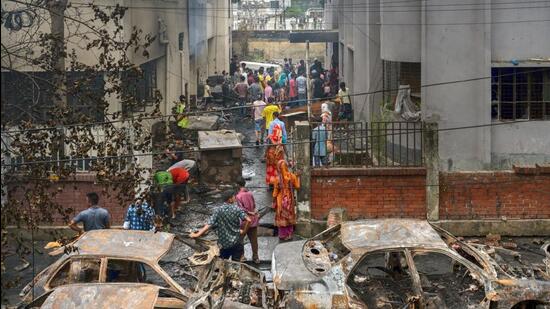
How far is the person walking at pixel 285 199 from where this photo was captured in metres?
15.0

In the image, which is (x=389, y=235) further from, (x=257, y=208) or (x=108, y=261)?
(x=257, y=208)

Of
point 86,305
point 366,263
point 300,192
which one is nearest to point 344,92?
point 300,192

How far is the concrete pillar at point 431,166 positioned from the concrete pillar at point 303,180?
2.10m

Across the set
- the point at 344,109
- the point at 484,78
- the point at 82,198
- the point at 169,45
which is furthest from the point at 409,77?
the point at 169,45

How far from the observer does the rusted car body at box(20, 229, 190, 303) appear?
9.71 m

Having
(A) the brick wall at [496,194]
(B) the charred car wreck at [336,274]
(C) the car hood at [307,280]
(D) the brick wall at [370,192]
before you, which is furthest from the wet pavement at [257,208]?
(A) the brick wall at [496,194]

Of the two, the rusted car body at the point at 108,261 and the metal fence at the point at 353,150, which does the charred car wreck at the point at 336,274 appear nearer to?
the rusted car body at the point at 108,261

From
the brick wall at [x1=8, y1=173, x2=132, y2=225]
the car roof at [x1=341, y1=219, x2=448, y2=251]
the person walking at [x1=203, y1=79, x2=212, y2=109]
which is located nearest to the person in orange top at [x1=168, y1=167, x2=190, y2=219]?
the brick wall at [x1=8, y1=173, x2=132, y2=225]

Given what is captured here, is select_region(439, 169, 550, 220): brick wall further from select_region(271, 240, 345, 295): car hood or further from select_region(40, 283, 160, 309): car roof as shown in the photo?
select_region(40, 283, 160, 309): car roof

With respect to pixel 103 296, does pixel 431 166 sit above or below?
above

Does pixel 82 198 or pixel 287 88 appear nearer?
pixel 82 198

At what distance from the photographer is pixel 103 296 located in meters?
8.49

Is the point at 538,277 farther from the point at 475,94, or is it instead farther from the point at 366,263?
the point at 475,94

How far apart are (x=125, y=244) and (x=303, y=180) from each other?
223 inches
